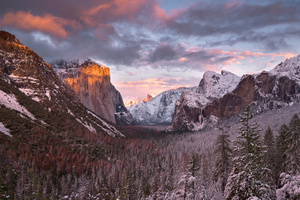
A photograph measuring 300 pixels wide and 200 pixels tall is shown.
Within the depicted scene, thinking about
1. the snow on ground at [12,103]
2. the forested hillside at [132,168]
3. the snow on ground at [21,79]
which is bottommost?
the forested hillside at [132,168]

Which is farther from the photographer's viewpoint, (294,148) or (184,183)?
(294,148)

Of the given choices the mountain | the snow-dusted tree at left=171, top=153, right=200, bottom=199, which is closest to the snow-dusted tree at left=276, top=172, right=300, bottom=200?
the snow-dusted tree at left=171, top=153, right=200, bottom=199

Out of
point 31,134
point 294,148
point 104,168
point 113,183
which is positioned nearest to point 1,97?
point 31,134

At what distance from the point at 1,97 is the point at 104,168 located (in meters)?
61.7

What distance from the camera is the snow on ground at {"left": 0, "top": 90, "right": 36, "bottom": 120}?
95.8 m

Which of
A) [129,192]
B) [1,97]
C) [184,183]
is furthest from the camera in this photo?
[1,97]

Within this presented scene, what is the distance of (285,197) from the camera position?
54.6 ft

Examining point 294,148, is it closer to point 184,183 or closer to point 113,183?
point 184,183

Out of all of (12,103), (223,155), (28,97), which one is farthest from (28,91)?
(223,155)

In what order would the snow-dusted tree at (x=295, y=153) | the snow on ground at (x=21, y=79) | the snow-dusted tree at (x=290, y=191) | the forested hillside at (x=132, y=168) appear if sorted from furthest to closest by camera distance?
the snow on ground at (x=21, y=79), the snow-dusted tree at (x=295, y=153), the forested hillside at (x=132, y=168), the snow-dusted tree at (x=290, y=191)

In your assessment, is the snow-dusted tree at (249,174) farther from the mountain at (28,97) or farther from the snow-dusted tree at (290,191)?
the mountain at (28,97)

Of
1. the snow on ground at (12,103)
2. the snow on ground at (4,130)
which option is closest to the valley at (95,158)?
the snow on ground at (4,130)

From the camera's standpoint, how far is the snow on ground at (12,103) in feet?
314

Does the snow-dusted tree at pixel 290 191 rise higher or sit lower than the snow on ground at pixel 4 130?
lower
